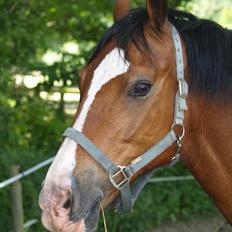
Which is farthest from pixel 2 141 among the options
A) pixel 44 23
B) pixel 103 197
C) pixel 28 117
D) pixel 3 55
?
pixel 103 197

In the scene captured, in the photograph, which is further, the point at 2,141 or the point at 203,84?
the point at 2,141

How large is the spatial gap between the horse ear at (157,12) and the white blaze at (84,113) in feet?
0.69

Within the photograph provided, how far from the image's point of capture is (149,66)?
2.22m

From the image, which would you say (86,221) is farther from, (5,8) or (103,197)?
(5,8)

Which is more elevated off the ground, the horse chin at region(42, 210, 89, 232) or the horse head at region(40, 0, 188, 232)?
the horse head at region(40, 0, 188, 232)

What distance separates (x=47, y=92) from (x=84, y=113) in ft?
9.67

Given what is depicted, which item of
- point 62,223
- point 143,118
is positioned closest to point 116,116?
point 143,118

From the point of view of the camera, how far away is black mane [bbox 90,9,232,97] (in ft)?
7.53

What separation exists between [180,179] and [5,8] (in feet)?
9.38

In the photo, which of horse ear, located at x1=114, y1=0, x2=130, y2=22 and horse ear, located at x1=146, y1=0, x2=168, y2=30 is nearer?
horse ear, located at x1=146, y1=0, x2=168, y2=30

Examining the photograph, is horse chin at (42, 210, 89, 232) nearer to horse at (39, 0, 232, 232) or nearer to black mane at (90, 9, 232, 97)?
horse at (39, 0, 232, 232)

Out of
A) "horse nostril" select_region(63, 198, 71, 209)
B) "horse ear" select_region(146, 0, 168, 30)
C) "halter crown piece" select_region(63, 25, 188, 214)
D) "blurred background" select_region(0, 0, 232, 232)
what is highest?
"horse ear" select_region(146, 0, 168, 30)

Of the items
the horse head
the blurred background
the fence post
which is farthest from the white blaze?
the blurred background

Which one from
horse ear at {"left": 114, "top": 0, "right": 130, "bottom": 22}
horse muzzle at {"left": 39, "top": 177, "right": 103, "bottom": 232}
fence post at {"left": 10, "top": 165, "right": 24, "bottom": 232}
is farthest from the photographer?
fence post at {"left": 10, "top": 165, "right": 24, "bottom": 232}
